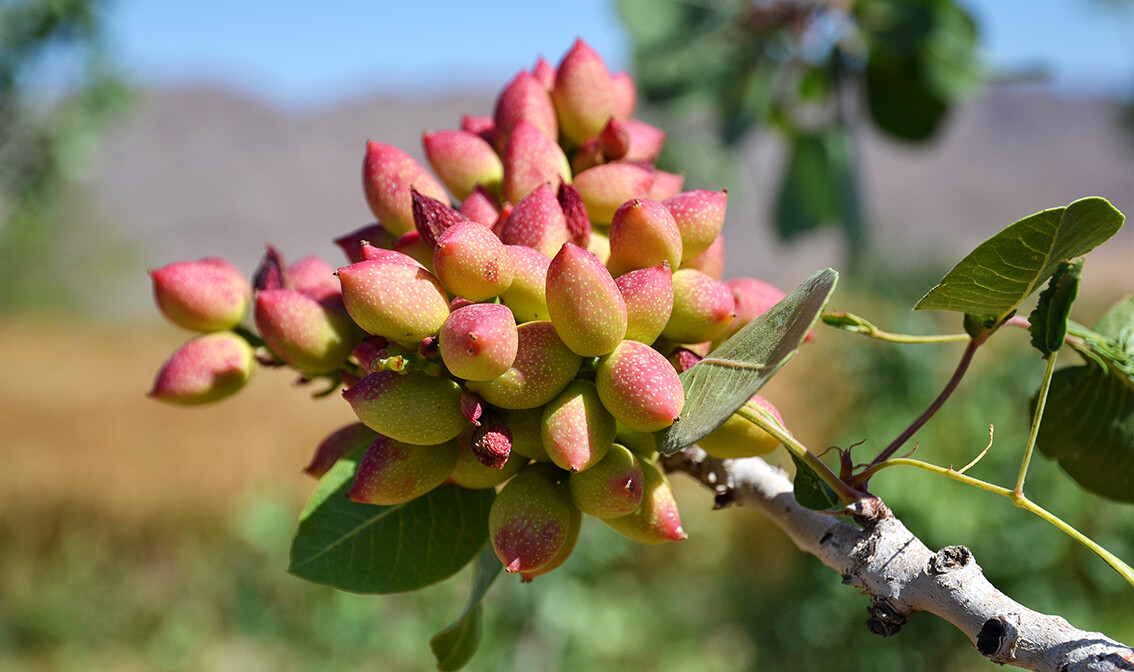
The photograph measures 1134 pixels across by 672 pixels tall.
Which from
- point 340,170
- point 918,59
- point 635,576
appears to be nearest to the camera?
point 918,59

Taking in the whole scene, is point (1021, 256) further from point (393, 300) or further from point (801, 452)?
point (393, 300)

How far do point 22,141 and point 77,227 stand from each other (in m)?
8.46

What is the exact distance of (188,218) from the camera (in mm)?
23297

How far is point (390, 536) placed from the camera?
0.54m

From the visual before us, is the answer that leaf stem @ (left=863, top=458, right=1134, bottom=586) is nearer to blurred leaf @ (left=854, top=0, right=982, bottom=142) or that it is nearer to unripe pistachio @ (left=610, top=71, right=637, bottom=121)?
unripe pistachio @ (left=610, top=71, right=637, bottom=121)

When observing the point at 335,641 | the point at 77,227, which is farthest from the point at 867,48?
the point at 77,227

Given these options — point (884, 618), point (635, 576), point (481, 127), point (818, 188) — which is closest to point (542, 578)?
point (635, 576)

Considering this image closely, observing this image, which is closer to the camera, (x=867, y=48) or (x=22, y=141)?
(x=867, y=48)

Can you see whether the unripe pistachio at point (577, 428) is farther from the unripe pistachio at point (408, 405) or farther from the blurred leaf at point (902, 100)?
the blurred leaf at point (902, 100)

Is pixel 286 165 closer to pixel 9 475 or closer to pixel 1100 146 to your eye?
pixel 9 475

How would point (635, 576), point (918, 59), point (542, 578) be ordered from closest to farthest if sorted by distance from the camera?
point (918, 59), point (542, 578), point (635, 576)

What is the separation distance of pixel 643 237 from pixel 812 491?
18 cm

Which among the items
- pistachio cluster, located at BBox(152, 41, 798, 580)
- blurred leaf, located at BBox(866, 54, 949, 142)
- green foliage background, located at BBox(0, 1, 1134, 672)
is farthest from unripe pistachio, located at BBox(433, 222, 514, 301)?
green foliage background, located at BBox(0, 1, 1134, 672)

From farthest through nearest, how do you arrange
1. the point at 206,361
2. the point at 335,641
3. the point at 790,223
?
the point at 335,641, the point at 790,223, the point at 206,361
